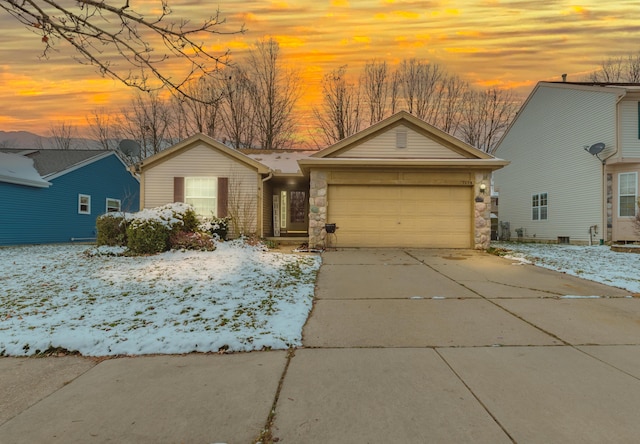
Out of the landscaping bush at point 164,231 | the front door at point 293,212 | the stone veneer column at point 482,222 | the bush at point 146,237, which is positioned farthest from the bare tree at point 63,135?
the stone veneer column at point 482,222

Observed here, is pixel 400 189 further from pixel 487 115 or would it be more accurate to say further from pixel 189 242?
pixel 487 115

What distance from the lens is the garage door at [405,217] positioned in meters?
12.0

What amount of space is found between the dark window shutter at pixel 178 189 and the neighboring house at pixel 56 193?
4343 mm

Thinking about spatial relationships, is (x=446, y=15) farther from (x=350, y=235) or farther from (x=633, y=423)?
(x=350, y=235)

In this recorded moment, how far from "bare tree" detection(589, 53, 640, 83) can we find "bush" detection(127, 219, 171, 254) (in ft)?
110

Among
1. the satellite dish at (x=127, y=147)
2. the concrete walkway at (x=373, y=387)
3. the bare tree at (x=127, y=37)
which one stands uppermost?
the satellite dish at (x=127, y=147)

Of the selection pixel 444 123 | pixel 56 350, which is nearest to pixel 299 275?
pixel 56 350

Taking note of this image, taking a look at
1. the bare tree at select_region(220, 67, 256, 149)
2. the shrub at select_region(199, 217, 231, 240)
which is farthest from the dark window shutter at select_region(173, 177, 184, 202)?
the bare tree at select_region(220, 67, 256, 149)

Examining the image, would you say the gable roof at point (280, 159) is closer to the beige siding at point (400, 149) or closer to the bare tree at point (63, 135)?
the beige siding at point (400, 149)

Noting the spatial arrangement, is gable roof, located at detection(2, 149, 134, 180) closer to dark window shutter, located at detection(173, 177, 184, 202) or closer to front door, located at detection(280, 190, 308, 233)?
dark window shutter, located at detection(173, 177, 184, 202)

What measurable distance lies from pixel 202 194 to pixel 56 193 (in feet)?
27.7

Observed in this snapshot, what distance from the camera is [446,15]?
594 centimetres

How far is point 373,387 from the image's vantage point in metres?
2.74

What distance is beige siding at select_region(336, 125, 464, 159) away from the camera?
12453 mm
